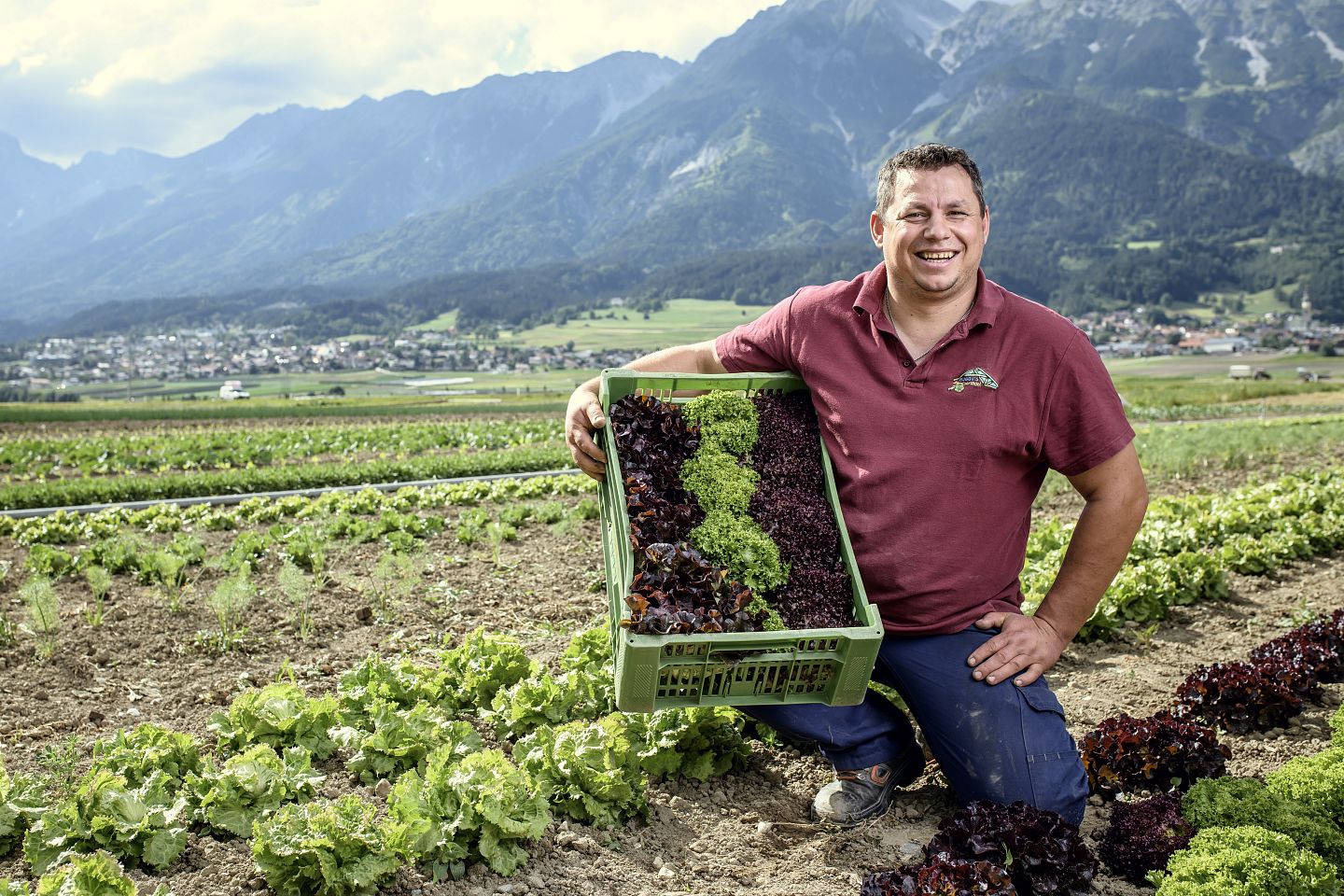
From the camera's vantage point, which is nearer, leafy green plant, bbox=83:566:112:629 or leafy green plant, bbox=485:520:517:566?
leafy green plant, bbox=83:566:112:629

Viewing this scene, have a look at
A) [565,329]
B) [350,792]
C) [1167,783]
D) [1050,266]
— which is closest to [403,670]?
[350,792]

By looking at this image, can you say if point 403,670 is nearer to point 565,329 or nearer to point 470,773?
point 470,773

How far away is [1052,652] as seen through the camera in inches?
158

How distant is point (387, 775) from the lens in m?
4.31

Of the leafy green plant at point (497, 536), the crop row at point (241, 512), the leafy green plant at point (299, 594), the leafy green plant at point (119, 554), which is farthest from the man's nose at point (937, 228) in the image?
the crop row at point (241, 512)

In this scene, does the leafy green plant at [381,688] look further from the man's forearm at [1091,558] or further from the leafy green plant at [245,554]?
the man's forearm at [1091,558]

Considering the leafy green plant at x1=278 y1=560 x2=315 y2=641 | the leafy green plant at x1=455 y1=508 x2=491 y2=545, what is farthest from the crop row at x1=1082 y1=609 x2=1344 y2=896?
the leafy green plant at x1=455 y1=508 x2=491 y2=545

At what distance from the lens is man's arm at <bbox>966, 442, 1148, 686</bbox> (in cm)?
389

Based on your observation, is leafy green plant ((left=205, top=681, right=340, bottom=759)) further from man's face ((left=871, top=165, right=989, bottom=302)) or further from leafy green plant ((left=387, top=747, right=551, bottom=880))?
man's face ((left=871, top=165, right=989, bottom=302))

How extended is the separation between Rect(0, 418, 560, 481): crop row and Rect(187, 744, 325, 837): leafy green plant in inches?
614

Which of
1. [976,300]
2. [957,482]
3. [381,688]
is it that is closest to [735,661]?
[957,482]

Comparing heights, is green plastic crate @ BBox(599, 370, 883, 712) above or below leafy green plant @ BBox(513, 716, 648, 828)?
above

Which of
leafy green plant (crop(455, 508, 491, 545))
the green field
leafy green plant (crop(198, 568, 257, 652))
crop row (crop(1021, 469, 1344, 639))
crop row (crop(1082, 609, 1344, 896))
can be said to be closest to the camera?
crop row (crop(1082, 609, 1344, 896))

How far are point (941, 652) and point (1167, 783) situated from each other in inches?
50.0
